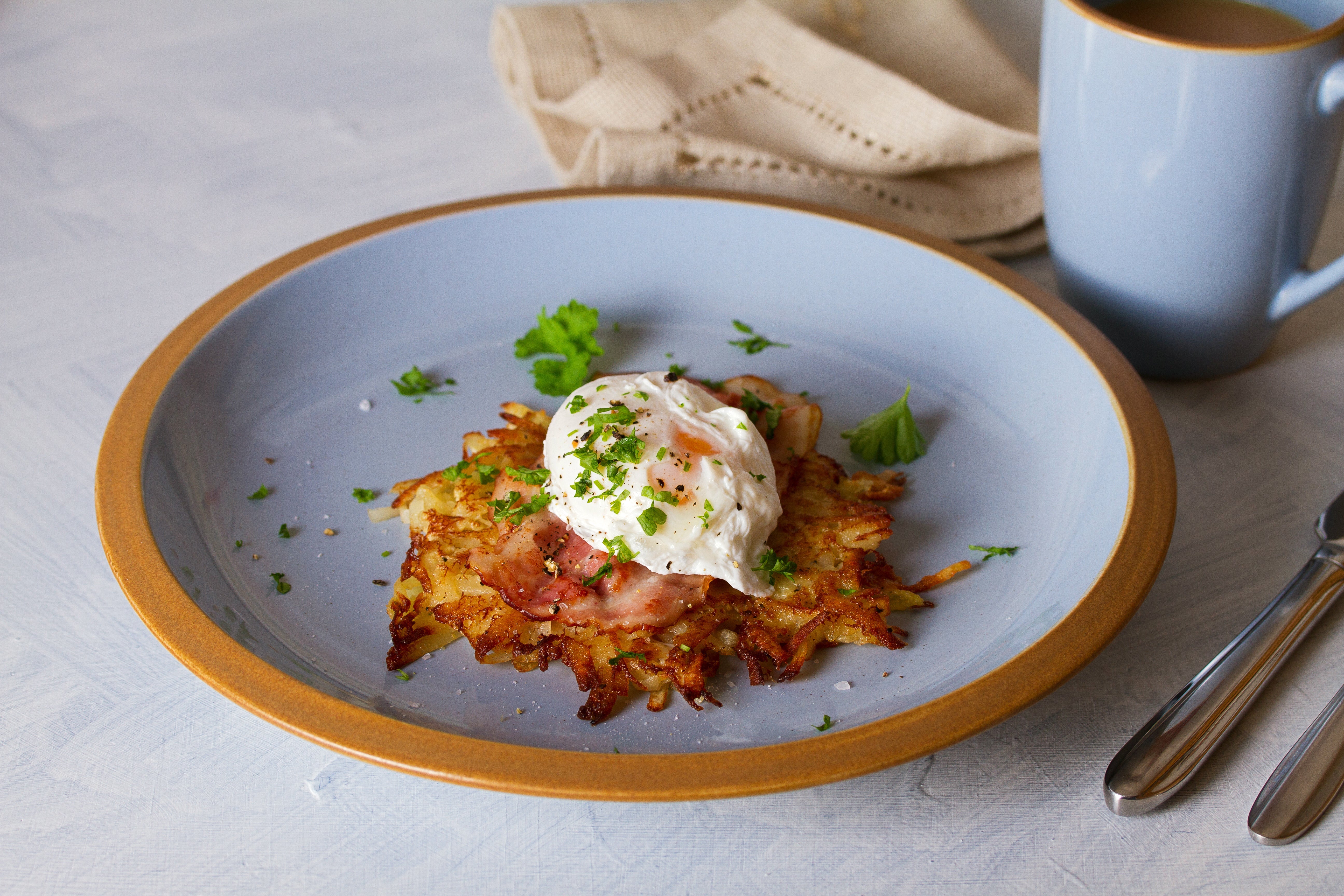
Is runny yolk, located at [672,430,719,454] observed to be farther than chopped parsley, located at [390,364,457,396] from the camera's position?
No

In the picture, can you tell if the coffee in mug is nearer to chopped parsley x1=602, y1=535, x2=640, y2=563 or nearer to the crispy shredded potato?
the crispy shredded potato

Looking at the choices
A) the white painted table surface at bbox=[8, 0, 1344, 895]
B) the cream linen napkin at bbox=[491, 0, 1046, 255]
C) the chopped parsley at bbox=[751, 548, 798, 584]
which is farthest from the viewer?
the cream linen napkin at bbox=[491, 0, 1046, 255]

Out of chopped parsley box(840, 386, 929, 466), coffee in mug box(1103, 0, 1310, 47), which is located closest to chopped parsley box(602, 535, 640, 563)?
chopped parsley box(840, 386, 929, 466)

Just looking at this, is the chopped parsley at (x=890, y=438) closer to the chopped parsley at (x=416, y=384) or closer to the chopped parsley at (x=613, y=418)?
the chopped parsley at (x=613, y=418)

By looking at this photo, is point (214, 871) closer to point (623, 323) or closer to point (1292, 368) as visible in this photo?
point (623, 323)

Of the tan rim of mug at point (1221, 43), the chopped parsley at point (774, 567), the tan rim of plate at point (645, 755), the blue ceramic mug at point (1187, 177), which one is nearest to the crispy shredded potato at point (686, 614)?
the chopped parsley at point (774, 567)

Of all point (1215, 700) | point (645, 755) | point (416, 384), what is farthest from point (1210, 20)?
point (645, 755)
